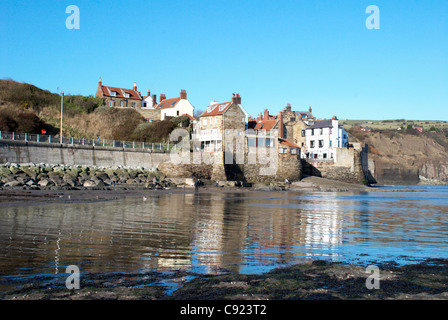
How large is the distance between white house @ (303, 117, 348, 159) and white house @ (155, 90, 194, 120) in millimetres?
21816

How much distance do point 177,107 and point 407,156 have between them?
229 feet

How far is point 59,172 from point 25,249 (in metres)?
28.0

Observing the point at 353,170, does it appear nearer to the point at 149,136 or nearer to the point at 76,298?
the point at 149,136

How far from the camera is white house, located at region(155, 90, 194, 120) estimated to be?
70188mm

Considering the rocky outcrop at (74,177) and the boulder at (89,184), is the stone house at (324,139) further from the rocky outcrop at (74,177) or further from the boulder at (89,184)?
the boulder at (89,184)

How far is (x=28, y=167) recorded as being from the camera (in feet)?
116

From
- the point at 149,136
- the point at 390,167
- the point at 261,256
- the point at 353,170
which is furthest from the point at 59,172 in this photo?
the point at 390,167

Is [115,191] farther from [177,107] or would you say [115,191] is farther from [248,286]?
[177,107]

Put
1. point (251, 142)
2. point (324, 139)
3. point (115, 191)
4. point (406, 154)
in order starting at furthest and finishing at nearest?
point (406, 154) → point (324, 139) → point (251, 142) → point (115, 191)

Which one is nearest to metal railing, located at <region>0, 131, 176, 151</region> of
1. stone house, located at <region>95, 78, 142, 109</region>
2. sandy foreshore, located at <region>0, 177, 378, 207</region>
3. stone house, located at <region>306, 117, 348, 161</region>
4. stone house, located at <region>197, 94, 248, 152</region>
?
stone house, located at <region>197, 94, 248, 152</region>

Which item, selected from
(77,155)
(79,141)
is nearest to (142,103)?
(79,141)

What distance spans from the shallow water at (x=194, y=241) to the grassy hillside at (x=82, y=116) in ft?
126

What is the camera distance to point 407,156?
363 feet

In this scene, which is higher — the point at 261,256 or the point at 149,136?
the point at 149,136
